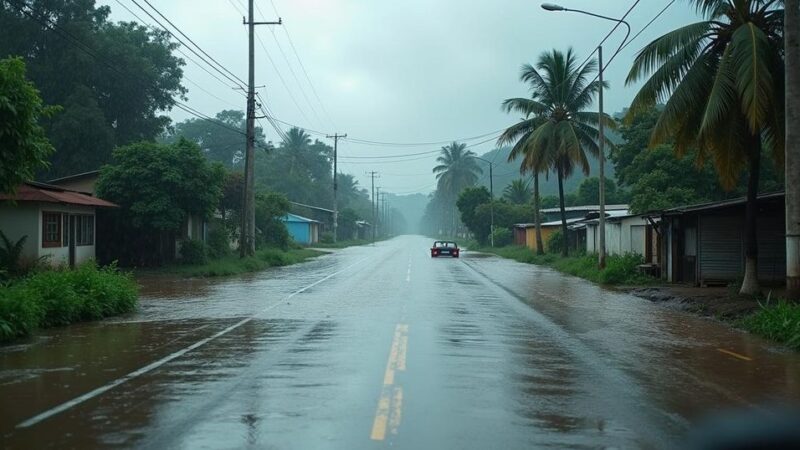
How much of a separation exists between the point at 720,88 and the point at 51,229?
20.7 m

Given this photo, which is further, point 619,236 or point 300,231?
point 300,231

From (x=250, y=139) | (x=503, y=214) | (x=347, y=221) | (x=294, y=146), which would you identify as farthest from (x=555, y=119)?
(x=347, y=221)

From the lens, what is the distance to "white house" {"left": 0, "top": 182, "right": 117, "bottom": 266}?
2283 cm

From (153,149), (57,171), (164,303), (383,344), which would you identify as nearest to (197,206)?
(153,149)

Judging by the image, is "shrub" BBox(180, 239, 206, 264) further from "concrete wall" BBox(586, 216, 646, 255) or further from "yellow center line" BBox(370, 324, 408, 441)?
"yellow center line" BBox(370, 324, 408, 441)

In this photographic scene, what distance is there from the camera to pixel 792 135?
46.9 ft

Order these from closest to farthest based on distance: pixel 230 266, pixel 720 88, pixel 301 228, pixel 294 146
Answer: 1. pixel 720 88
2. pixel 230 266
3. pixel 301 228
4. pixel 294 146

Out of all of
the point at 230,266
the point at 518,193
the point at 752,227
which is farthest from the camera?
the point at 518,193

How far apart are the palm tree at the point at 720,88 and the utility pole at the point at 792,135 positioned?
108 centimetres

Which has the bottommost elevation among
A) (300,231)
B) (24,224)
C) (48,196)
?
(24,224)

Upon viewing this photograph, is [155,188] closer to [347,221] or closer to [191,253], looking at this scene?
[191,253]

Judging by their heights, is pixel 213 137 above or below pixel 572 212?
above

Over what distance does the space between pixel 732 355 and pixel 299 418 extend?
7.27m

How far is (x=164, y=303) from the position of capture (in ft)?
61.5
